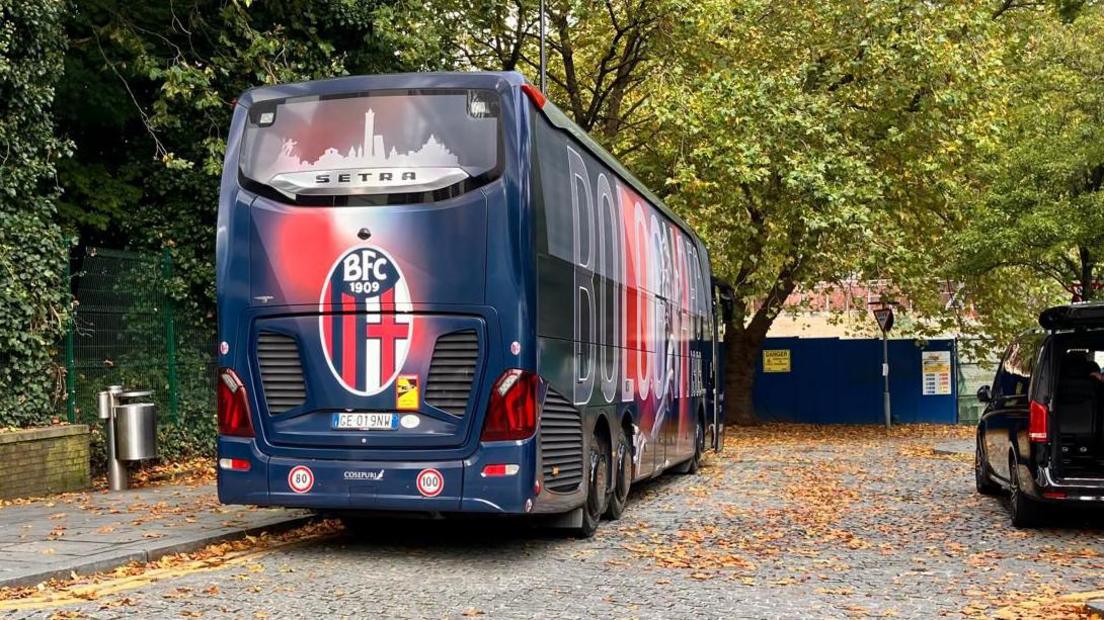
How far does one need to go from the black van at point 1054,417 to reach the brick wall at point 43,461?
9934 millimetres

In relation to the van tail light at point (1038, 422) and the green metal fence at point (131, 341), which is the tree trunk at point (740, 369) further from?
the van tail light at point (1038, 422)

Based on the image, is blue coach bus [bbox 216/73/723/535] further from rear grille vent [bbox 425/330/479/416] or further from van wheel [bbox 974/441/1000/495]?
van wheel [bbox 974/441/1000/495]

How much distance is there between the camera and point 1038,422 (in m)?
11.6

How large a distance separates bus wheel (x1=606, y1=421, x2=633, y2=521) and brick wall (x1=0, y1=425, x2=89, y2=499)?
611 centimetres

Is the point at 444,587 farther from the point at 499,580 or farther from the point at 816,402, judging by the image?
the point at 816,402

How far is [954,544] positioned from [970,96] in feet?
50.5

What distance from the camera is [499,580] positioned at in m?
9.16

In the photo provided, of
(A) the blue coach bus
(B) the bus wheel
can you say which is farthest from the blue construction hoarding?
(A) the blue coach bus

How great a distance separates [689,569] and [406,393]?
97.3 inches

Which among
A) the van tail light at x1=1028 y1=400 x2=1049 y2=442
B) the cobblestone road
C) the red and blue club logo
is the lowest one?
the cobblestone road

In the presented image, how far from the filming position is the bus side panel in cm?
1025

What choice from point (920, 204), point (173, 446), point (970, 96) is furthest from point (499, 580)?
point (920, 204)

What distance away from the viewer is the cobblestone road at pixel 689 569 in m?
8.08

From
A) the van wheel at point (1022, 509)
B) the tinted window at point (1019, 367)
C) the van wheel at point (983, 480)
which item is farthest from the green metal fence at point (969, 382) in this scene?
the van wheel at point (1022, 509)
